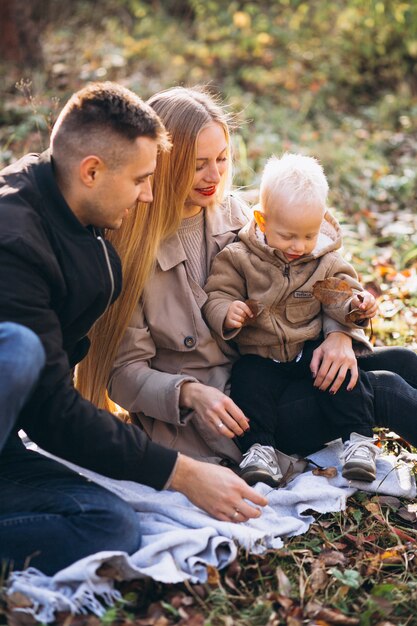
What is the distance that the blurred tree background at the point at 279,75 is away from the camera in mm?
6742

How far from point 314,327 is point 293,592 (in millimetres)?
1184

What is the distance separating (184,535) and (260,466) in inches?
21.3

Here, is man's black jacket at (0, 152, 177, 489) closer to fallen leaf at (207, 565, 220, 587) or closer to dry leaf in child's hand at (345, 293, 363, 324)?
fallen leaf at (207, 565, 220, 587)

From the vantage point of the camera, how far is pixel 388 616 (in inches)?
106

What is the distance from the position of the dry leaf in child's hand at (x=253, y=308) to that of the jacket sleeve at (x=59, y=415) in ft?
2.67

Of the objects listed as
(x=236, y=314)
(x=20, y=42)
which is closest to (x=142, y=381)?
(x=236, y=314)

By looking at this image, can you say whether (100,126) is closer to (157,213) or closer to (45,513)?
(157,213)

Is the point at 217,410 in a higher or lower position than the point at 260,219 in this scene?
lower

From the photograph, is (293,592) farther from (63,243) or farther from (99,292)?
(63,243)

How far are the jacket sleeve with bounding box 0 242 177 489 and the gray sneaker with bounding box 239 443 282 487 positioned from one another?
0.52 m

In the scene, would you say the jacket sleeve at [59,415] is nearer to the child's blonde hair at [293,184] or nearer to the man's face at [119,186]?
the man's face at [119,186]

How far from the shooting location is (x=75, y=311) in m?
2.84

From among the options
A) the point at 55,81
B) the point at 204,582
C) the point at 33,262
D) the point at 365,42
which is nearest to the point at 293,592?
the point at 204,582

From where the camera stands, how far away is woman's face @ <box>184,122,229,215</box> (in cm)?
337
